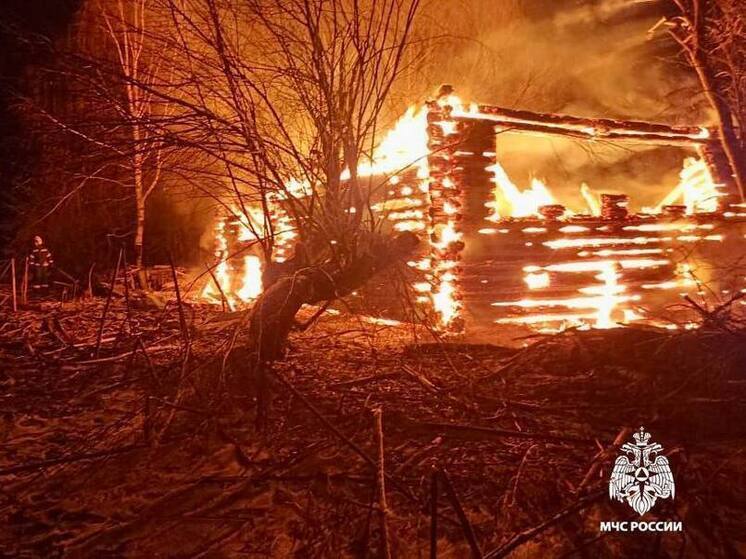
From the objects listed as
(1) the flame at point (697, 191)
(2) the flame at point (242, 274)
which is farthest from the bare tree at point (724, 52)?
(2) the flame at point (242, 274)

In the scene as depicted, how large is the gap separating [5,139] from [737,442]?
19.1m

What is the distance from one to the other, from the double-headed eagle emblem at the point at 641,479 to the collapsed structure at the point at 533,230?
472 cm

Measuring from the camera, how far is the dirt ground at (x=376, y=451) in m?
3.06

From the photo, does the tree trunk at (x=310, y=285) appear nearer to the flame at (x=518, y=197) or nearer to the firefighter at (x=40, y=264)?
the flame at (x=518, y=197)

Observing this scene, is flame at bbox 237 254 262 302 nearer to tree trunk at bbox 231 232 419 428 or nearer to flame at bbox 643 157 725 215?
tree trunk at bbox 231 232 419 428

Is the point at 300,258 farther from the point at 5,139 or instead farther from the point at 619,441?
the point at 5,139

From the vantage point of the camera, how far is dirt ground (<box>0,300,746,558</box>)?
10.0 feet

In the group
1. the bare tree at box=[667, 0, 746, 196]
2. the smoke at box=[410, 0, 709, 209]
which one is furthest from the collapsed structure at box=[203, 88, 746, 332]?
the smoke at box=[410, 0, 709, 209]

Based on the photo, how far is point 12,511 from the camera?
3.32 metres

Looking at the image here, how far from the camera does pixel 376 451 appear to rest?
382cm

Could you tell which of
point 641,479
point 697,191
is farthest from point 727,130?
point 641,479

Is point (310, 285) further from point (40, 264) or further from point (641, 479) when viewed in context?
point (40, 264)

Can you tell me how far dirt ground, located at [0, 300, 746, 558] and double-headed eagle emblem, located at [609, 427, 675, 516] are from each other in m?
0.07

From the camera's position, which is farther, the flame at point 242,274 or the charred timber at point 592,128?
the flame at point 242,274
